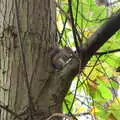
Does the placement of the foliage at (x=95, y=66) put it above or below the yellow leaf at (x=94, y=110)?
above

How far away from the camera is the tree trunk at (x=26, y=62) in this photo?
987 millimetres

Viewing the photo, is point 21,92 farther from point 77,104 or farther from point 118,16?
point 77,104

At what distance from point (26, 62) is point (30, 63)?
0.01 m

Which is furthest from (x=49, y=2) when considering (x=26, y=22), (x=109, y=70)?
(x=109, y=70)

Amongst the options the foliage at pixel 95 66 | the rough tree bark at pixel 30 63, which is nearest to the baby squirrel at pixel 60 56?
the rough tree bark at pixel 30 63

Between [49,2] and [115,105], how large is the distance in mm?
550

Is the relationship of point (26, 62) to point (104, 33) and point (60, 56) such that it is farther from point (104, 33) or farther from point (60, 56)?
point (104, 33)

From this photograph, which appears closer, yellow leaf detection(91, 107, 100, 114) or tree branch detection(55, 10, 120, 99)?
tree branch detection(55, 10, 120, 99)

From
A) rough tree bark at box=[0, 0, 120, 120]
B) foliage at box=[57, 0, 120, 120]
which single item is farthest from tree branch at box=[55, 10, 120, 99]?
foliage at box=[57, 0, 120, 120]

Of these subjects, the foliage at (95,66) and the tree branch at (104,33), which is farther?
the foliage at (95,66)

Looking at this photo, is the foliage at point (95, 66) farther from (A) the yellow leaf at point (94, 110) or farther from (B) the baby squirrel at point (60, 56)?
(B) the baby squirrel at point (60, 56)

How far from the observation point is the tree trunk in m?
0.99

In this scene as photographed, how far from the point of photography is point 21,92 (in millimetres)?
994

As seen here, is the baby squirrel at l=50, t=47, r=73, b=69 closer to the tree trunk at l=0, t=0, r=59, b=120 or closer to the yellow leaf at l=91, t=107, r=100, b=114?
the tree trunk at l=0, t=0, r=59, b=120
